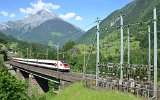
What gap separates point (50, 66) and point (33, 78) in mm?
11224

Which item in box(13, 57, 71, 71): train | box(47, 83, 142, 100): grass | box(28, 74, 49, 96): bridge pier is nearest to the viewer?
box(47, 83, 142, 100): grass

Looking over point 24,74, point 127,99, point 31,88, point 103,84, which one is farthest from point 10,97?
point 24,74

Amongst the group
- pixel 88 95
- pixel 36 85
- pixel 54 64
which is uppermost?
pixel 54 64

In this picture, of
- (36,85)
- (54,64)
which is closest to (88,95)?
(54,64)

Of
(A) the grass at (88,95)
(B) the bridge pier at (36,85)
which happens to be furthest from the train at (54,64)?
(A) the grass at (88,95)

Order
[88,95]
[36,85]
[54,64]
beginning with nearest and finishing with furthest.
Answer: [88,95], [54,64], [36,85]

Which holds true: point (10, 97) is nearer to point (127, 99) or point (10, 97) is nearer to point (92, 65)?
point (127, 99)

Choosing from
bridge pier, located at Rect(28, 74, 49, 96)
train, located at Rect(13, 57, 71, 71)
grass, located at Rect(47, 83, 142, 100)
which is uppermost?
train, located at Rect(13, 57, 71, 71)

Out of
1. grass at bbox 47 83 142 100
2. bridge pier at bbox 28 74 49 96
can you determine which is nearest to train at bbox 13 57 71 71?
bridge pier at bbox 28 74 49 96

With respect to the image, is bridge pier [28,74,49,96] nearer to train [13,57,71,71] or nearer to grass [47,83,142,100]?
train [13,57,71,71]

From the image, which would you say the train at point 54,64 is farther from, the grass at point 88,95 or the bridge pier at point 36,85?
the grass at point 88,95

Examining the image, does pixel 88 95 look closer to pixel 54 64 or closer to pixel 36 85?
pixel 54 64

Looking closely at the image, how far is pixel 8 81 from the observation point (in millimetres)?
50375

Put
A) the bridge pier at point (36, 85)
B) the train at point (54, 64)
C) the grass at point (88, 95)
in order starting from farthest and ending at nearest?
the bridge pier at point (36, 85) < the train at point (54, 64) < the grass at point (88, 95)
